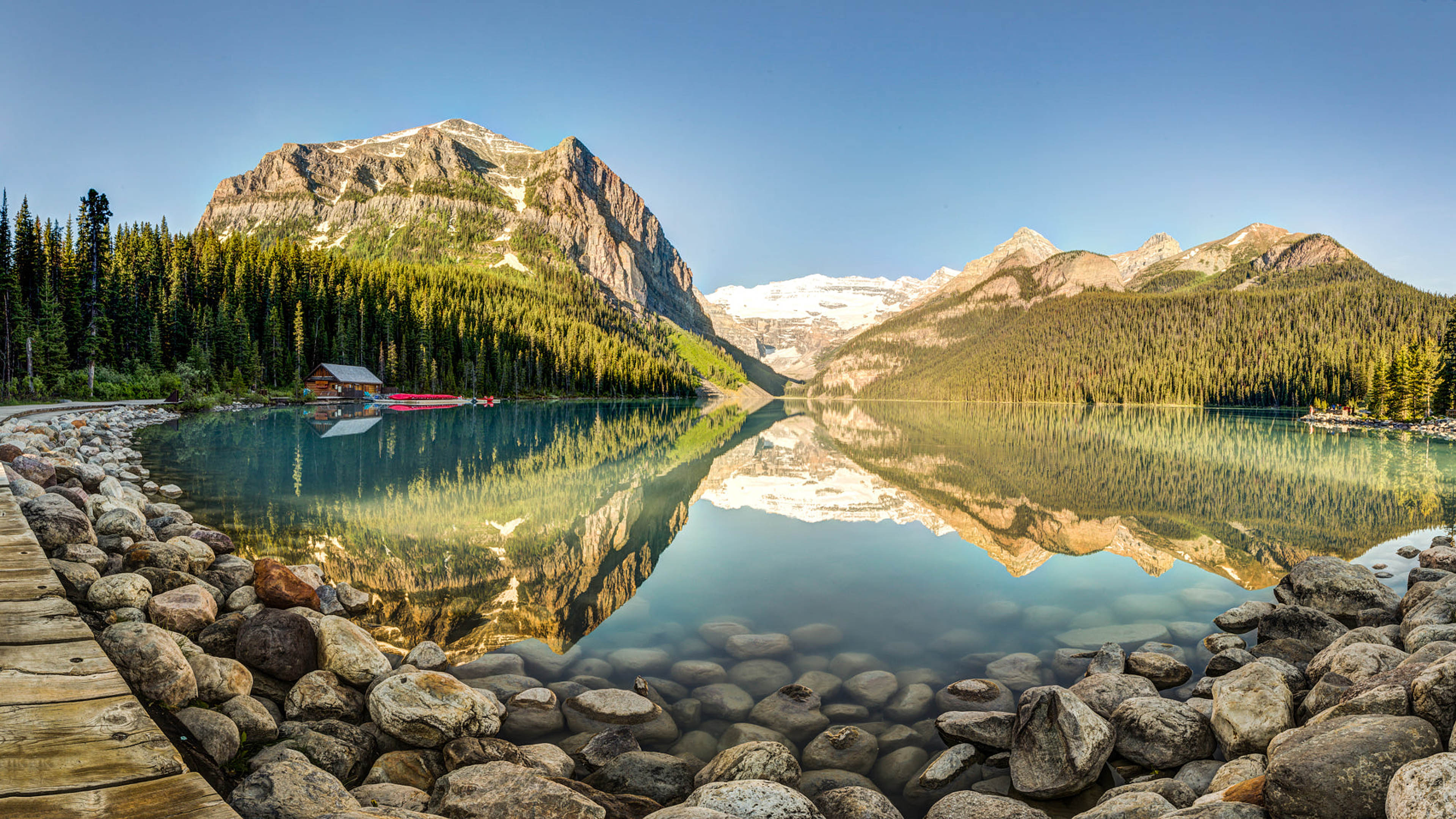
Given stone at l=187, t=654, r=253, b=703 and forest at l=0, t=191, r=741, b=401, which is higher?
forest at l=0, t=191, r=741, b=401

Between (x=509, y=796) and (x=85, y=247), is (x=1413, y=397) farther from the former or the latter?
(x=85, y=247)

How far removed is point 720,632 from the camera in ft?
33.4

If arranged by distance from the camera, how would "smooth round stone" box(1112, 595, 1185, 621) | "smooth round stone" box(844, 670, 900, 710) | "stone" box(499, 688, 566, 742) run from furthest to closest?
1. "smooth round stone" box(1112, 595, 1185, 621)
2. "smooth round stone" box(844, 670, 900, 710)
3. "stone" box(499, 688, 566, 742)

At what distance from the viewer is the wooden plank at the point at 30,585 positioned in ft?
17.6

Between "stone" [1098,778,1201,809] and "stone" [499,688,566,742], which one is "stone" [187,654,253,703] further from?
"stone" [1098,778,1201,809]

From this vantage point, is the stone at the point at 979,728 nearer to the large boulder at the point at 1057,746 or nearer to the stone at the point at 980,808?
the large boulder at the point at 1057,746

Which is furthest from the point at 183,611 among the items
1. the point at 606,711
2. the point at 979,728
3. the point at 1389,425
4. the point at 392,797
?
the point at 1389,425

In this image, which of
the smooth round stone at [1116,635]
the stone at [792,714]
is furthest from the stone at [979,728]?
the smooth round stone at [1116,635]

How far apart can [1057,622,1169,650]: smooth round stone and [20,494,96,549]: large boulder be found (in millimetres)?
13931

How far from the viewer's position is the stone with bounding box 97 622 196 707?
568 centimetres

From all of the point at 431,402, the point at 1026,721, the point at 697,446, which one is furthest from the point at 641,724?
the point at 431,402

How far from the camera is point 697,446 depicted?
39719mm

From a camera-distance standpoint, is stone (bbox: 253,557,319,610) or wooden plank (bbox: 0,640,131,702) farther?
stone (bbox: 253,557,319,610)

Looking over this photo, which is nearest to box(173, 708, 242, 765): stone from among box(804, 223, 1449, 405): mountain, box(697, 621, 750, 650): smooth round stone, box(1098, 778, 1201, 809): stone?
box(697, 621, 750, 650): smooth round stone
